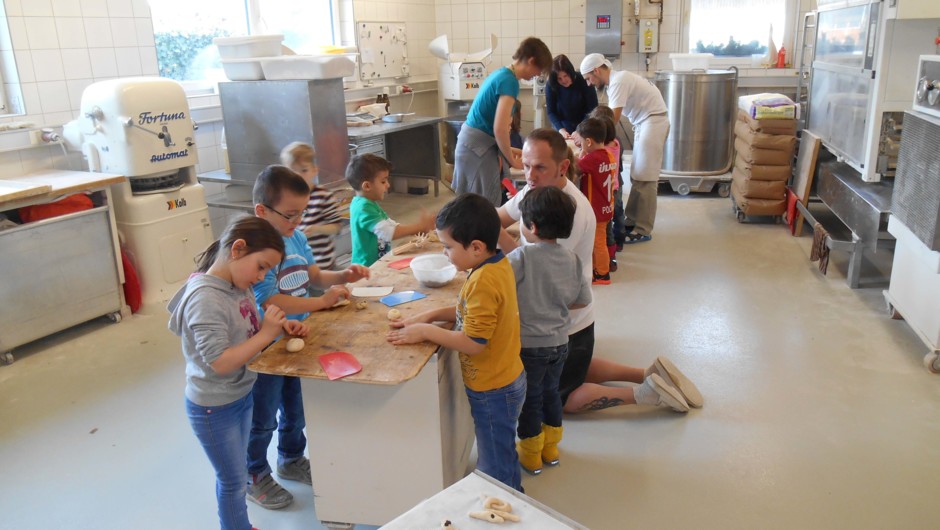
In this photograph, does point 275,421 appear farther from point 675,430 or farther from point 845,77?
point 845,77

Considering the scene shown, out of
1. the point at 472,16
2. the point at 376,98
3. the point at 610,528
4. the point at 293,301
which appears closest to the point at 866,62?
the point at 610,528

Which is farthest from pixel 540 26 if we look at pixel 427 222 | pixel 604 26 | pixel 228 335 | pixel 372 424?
pixel 228 335

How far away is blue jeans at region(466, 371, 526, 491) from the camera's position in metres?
2.04

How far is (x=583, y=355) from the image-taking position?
2.75 meters

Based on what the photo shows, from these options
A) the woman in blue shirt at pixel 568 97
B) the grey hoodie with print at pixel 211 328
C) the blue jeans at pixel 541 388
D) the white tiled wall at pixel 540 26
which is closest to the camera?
the grey hoodie with print at pixel 211 328

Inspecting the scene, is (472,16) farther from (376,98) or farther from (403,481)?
(403,481)

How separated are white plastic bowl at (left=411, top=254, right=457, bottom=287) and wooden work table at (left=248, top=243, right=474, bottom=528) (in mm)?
196

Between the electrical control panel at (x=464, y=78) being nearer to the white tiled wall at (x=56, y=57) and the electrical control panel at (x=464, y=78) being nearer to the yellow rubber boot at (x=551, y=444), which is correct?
the white tiled wall at (x=56, y=57)

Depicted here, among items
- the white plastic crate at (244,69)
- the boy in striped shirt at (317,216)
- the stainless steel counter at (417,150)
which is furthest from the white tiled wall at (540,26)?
the boy in striped shirt at (317,216)

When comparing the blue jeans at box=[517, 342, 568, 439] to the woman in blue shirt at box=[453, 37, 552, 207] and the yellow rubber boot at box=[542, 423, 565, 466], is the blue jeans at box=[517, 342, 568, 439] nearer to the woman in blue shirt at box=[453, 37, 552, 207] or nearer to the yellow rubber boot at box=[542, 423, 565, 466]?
the yellow rubber boot at box=[542, 423, 565, 466]

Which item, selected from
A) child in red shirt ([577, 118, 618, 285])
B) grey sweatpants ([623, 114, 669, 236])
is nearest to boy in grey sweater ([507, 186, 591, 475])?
child in red shirt ([577, 118, 618, 285])

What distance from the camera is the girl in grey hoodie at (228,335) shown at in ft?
5.76

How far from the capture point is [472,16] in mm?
8055

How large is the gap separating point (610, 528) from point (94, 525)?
5.58 feet
